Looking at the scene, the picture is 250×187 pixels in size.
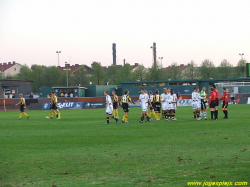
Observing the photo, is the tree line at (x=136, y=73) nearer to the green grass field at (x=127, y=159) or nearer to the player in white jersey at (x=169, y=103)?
the player in white jersey at (x=169, y=103)

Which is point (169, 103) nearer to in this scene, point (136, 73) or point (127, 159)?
point (127, 159)

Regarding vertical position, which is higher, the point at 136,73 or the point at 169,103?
the point at 136,73

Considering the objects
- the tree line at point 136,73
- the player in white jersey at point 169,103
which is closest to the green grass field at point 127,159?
the player in white jersey at point 169,103

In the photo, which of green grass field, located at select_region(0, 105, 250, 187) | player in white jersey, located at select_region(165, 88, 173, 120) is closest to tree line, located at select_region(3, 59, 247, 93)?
player in white jersey, located at select_region(165, 88, 173, 120)

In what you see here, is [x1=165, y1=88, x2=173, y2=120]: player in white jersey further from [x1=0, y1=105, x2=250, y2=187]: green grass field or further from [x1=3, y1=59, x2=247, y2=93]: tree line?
[x1=3, y1=59, x2=247, y2=93]: tree line

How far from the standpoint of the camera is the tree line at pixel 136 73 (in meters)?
107

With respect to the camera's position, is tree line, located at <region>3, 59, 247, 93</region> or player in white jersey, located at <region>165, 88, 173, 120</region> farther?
tree line, located at <region>3, 59, 247, 93</region>

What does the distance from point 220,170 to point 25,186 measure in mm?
4492

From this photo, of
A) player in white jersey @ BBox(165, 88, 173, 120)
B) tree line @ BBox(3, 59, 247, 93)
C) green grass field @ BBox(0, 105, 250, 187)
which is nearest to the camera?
green grass field @ BBox(0, 105, 250, 187)

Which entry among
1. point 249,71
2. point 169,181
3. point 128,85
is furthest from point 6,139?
point 128,85

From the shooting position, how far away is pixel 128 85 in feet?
274

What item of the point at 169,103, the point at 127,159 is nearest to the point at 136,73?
the point at 169,103

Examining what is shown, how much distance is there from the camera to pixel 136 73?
359ft

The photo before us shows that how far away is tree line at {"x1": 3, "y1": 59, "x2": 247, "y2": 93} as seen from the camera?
352ft
